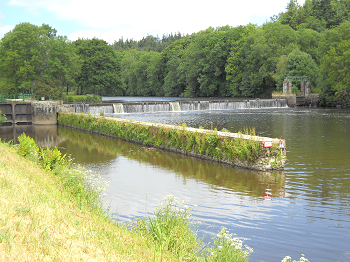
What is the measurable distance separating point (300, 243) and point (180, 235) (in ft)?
9.04

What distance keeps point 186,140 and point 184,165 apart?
2703 millimetres

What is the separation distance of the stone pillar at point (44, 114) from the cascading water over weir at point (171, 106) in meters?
4.01

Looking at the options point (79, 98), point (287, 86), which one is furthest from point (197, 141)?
point (79, 98)

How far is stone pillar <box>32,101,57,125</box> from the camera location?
36719 mm

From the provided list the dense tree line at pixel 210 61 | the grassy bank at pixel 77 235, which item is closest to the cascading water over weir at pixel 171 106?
the dense tree line at pixel 210 61

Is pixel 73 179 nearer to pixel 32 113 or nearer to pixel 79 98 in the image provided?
pixel 32 113

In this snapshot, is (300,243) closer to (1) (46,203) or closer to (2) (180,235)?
(2) (180,235)

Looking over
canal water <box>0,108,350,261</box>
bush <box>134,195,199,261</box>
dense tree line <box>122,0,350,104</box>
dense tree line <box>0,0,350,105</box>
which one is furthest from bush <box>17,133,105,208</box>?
dense tree line <box>122,0,350,104</box>

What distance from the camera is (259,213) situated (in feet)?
29.6

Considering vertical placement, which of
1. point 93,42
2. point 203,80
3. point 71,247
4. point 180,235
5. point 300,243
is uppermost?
point 93,42

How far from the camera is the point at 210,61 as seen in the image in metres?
86.1

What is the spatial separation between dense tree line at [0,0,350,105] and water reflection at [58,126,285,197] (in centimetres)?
3688

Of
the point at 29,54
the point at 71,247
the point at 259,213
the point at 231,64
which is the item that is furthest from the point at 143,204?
the point at 231,64

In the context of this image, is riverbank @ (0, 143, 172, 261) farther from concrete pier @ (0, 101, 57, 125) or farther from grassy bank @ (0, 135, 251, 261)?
concrete pier @ (0, 101, 57, 125)
